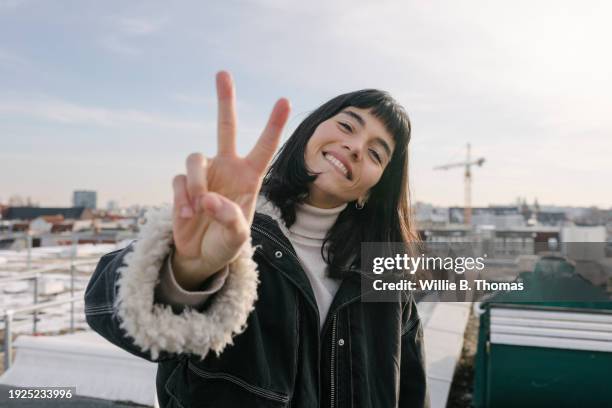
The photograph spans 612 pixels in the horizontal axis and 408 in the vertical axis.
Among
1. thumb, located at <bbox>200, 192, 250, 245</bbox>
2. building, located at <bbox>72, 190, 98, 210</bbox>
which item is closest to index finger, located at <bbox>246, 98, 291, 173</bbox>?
thumb, located at <bbox>200, 192, 250, 245</bbox>

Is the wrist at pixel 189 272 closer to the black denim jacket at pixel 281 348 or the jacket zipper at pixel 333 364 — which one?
the black denim jacket at pixel 281 348

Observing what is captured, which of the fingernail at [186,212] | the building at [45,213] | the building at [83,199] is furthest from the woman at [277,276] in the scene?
the building at [83,199]

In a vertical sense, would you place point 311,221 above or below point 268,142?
below

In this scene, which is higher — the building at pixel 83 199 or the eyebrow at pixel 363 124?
the building at pixel 83 199

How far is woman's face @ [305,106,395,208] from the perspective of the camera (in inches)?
59.0

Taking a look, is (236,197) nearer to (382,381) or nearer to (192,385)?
(192,385)

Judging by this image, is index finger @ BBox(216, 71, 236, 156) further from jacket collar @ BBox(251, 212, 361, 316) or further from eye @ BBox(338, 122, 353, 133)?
eye @ BBox(338, 122, 353, 133)

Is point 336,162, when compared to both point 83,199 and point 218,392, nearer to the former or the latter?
point 218,392

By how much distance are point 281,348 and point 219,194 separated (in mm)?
496

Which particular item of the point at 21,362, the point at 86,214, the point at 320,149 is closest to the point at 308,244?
the point at 320,149

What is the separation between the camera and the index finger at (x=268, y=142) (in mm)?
1072

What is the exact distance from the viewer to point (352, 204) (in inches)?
67.9

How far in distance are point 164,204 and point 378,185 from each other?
0.85m

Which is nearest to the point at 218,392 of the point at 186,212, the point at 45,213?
the point at 186,212
